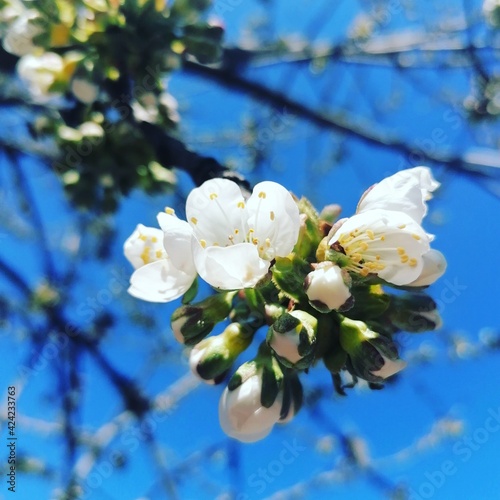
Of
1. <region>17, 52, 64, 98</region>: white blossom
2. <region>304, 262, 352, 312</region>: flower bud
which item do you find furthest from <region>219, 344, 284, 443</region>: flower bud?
<region>17, 52, 64, 98</region>: white blossom

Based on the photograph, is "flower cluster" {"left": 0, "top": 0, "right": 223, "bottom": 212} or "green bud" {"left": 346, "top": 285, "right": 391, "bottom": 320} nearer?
"green bud" {"left": 346, "top": 285, "right": 391, "bottom": 320}

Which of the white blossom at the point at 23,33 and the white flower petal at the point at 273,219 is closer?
the white flower petal at the point at 273,219

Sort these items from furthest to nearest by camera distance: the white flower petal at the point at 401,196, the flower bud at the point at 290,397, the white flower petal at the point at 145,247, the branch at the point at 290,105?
1. the branch at the point at 290,105
2. the white flower petal at the point at 145,247
3. the flower bud at the point at 290,397
4. the white flower petal at the point at 401,196

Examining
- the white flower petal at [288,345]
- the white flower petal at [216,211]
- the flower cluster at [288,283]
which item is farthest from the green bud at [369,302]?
the white flower petal at [216,211]

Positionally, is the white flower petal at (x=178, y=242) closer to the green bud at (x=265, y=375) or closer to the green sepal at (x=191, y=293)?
the green sepal at (x=191, y=293)

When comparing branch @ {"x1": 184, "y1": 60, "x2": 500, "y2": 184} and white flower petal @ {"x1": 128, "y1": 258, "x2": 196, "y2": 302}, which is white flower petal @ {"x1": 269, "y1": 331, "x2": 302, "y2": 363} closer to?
white flower petal @ {"x1": 128, "y1": 258, "x2": 196, "y2": 302}

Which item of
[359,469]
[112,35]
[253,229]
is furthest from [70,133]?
[359,469]

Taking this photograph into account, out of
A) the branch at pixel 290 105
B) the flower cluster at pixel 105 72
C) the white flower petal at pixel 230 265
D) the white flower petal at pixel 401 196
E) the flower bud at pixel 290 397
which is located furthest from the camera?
the branch at pixel 290 105
